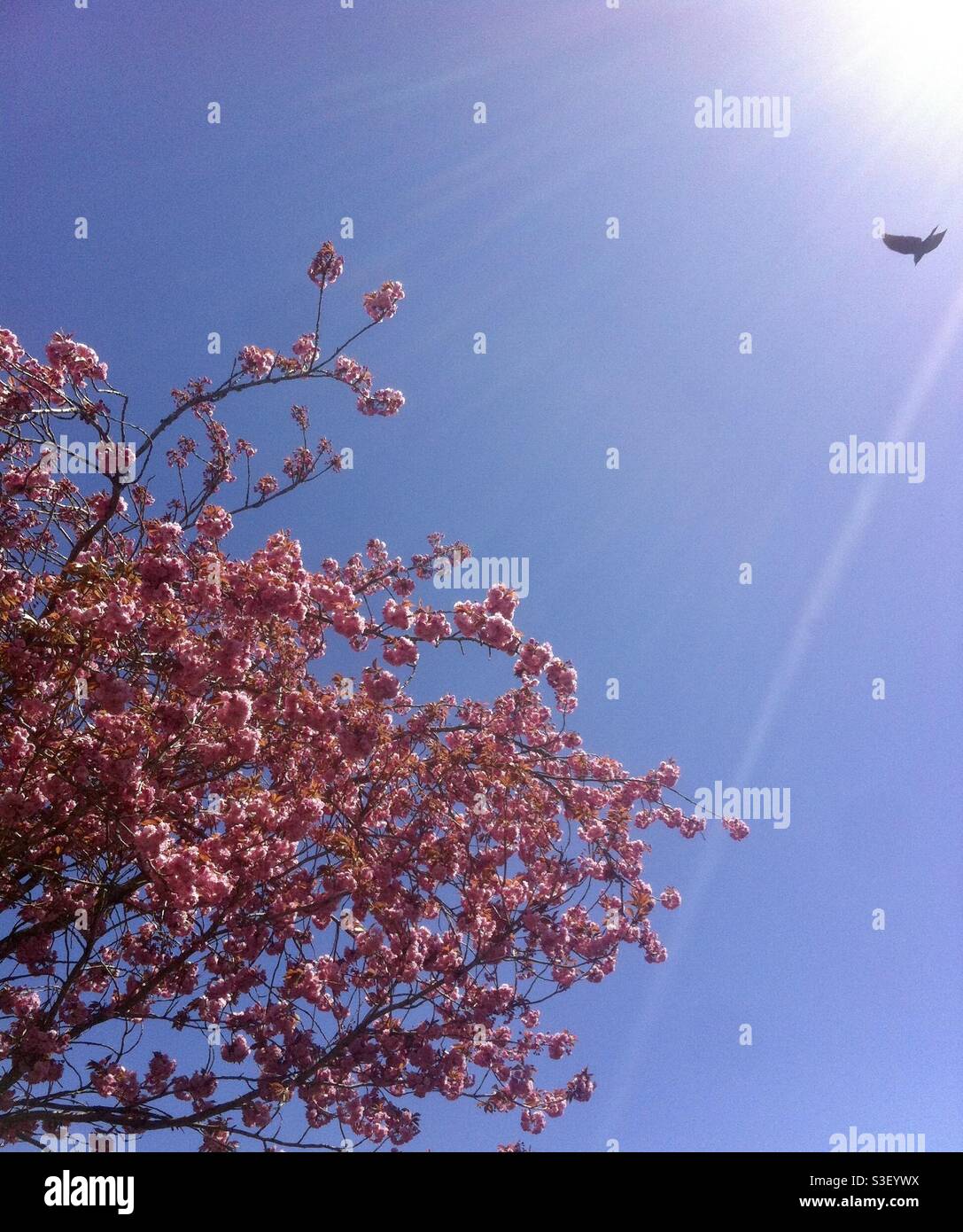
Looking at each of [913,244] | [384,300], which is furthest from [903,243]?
[384,300]

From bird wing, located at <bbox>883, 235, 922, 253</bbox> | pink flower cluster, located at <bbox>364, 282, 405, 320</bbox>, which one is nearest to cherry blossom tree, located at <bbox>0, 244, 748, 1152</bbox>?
pink flower cluster, located at <bbox>364, 282, 405, 320</bbox>

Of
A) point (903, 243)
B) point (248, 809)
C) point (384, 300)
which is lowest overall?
point (248, 809)

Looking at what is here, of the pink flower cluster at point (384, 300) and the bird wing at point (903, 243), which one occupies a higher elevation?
the bird wing at point (903, 243)

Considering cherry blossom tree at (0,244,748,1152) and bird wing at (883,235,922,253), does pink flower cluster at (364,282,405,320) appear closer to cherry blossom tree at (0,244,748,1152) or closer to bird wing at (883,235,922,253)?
cherry blossom tree at (0,244,748,1152)

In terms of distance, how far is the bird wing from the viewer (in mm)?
7492

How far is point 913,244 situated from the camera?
24.6ft

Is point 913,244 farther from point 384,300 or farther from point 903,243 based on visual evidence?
point 384,300

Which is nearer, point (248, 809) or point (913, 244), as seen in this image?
point (248, 809)

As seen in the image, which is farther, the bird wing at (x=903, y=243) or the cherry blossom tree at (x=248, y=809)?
the bird wing at (x=903, y=243)

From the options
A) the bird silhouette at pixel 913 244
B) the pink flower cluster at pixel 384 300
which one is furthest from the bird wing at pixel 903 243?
the pink flower cluster at pixel 384 300

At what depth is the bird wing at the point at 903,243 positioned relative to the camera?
24.6 ft

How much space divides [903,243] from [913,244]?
3.9 inches

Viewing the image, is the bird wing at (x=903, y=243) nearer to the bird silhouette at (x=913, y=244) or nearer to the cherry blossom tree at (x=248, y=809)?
the bird silhouette at (x=913, y=244)
